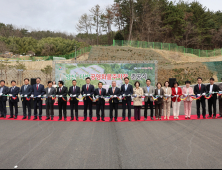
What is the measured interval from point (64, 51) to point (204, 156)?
76.3 meters

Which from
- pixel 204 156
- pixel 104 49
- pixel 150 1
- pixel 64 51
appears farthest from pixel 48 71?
pixel 204 156

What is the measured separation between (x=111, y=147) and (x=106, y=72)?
11043 millimetres

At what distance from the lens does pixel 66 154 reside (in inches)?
218

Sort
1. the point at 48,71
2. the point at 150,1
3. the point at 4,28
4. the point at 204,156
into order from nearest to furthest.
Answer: the point at 204,156, the point at 48,71, the point at 150,1, the point at 4,28

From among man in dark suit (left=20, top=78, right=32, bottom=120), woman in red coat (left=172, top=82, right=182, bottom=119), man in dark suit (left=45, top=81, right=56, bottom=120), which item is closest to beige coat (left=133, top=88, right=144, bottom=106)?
woman in red coat (left=172, top=82, right=182, bottom=119)

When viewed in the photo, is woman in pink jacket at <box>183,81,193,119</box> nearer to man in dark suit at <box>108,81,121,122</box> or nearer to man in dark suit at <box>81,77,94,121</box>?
man in dark suit at <box>108,81,121,122</box>

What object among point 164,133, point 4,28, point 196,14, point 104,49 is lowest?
point 164,133

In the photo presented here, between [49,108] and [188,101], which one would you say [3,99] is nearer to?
[49,108]

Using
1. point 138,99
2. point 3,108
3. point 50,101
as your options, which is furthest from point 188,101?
point 3,108

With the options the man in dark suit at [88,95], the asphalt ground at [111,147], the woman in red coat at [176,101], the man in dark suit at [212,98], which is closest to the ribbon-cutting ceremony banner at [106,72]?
the woman in red coat at [176,101]

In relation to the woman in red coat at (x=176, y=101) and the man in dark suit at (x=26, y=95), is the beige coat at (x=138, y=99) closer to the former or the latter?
the woman in red coat at (x=176, y=101)

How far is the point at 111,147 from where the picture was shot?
6.16m

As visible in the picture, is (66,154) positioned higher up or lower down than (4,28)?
lower down

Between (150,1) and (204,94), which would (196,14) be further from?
(204,94)
